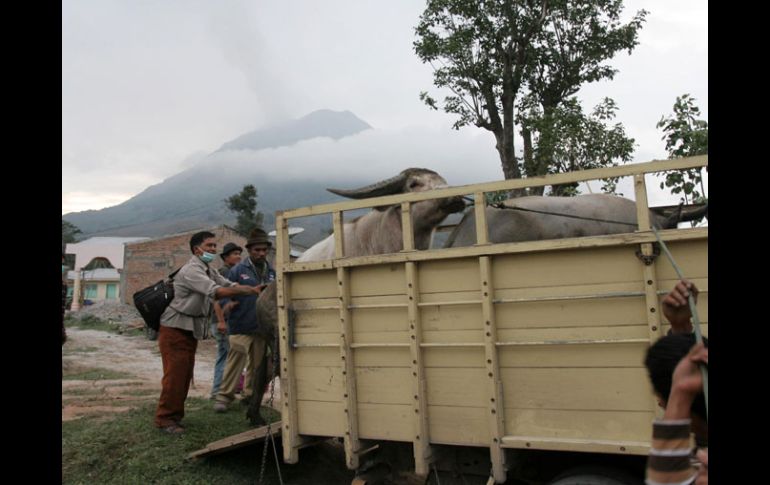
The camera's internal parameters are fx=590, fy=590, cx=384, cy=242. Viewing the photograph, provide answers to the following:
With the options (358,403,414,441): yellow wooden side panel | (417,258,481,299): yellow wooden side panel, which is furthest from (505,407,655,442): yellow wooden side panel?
(417,258,481,299): yellow wooden side panel

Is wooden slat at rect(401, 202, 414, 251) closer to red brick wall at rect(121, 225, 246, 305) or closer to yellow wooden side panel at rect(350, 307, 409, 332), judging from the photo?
yellow wooden side panel at rect(350, 307, 409, 332)

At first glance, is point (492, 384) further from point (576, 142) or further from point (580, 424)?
point (576, 142)

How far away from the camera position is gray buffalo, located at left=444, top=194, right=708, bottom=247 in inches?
191

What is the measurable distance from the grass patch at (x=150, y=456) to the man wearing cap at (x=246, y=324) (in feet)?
2.36

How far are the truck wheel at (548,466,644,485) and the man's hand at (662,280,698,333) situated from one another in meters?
1.26

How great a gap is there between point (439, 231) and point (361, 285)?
6.90 ft

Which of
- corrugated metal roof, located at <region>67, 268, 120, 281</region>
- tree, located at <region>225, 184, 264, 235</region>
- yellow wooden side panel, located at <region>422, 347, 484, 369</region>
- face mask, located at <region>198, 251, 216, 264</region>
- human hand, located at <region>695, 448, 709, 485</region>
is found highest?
tree, located at <region>225, 184, 264, 235</region>

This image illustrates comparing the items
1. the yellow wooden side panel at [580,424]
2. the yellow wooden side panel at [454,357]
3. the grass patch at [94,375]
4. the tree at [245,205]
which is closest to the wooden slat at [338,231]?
the yellow wooden side panel at [454,357]

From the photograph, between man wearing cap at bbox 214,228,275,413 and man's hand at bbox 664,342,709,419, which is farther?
man wearing cap at bbox 214,228,275,413
